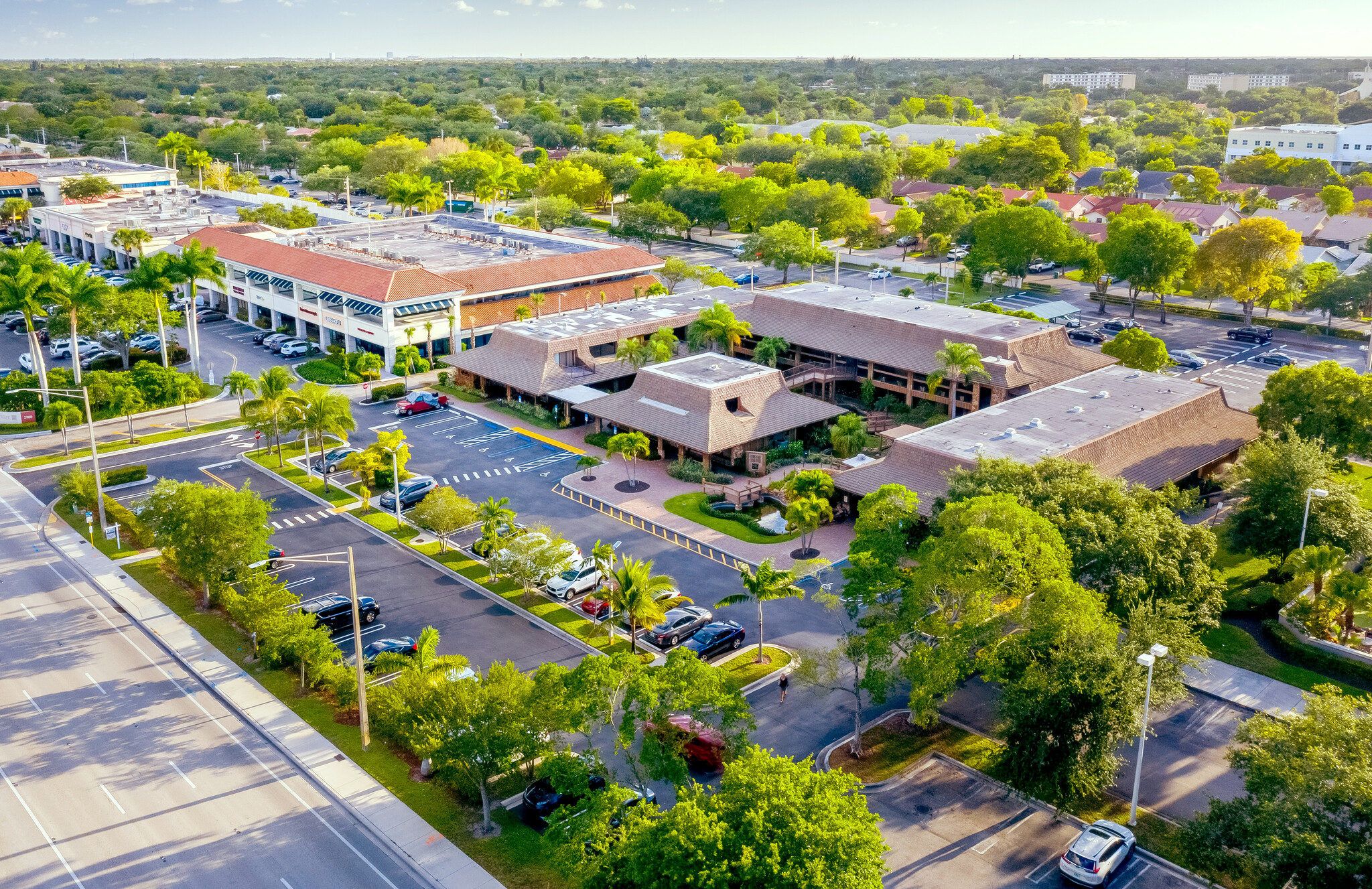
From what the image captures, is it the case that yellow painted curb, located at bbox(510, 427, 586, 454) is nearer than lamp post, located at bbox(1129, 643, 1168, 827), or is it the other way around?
lamp post, located at bbox(1129, 643, 1168, 827)

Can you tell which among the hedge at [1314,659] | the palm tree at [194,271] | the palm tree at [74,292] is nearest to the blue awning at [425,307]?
the palm tree at [194,271]

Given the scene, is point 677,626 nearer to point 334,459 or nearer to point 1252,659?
point 1252,659

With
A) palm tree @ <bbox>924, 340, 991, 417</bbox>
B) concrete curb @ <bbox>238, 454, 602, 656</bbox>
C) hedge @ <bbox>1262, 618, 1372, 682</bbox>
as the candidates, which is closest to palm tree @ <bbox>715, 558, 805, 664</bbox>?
concrete curb @ <bbox>238, 454, 602, 656</bbox>

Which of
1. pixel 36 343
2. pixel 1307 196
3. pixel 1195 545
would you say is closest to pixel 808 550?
pixel 1195 545

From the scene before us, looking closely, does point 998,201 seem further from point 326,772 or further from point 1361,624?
point 326,772

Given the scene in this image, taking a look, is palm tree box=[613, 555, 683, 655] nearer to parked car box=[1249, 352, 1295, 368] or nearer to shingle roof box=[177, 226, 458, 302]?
shingle roof box=[177, 226, 458, 302]

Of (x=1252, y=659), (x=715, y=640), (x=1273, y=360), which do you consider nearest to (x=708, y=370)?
(x=715, y=640)
